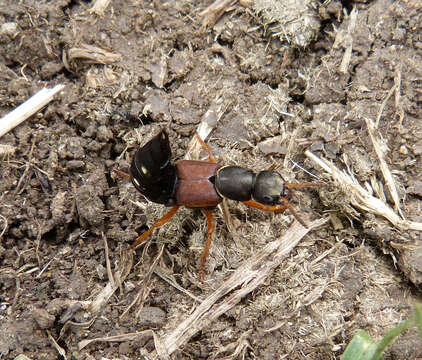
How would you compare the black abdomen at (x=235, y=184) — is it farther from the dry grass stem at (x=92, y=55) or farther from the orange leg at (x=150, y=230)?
the dry grass stem at (x=92, y=55)

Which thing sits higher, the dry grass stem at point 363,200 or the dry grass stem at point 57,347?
the dry grass stem at point 363,200

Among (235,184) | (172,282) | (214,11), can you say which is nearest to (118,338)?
(172,282)

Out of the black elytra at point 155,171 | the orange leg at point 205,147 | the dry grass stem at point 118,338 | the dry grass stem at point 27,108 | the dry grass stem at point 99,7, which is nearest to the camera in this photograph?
the black elytra at point 155,171

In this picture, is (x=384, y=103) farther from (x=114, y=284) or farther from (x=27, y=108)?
(x=27, y=108)

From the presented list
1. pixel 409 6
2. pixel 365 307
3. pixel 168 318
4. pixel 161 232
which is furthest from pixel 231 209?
pixel 409 6

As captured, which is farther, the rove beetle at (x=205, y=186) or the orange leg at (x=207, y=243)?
the orange leg at (x=207, y=243)

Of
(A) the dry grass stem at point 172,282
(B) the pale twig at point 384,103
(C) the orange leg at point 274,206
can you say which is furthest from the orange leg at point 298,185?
(A) the dry grass stem at point 172,282
